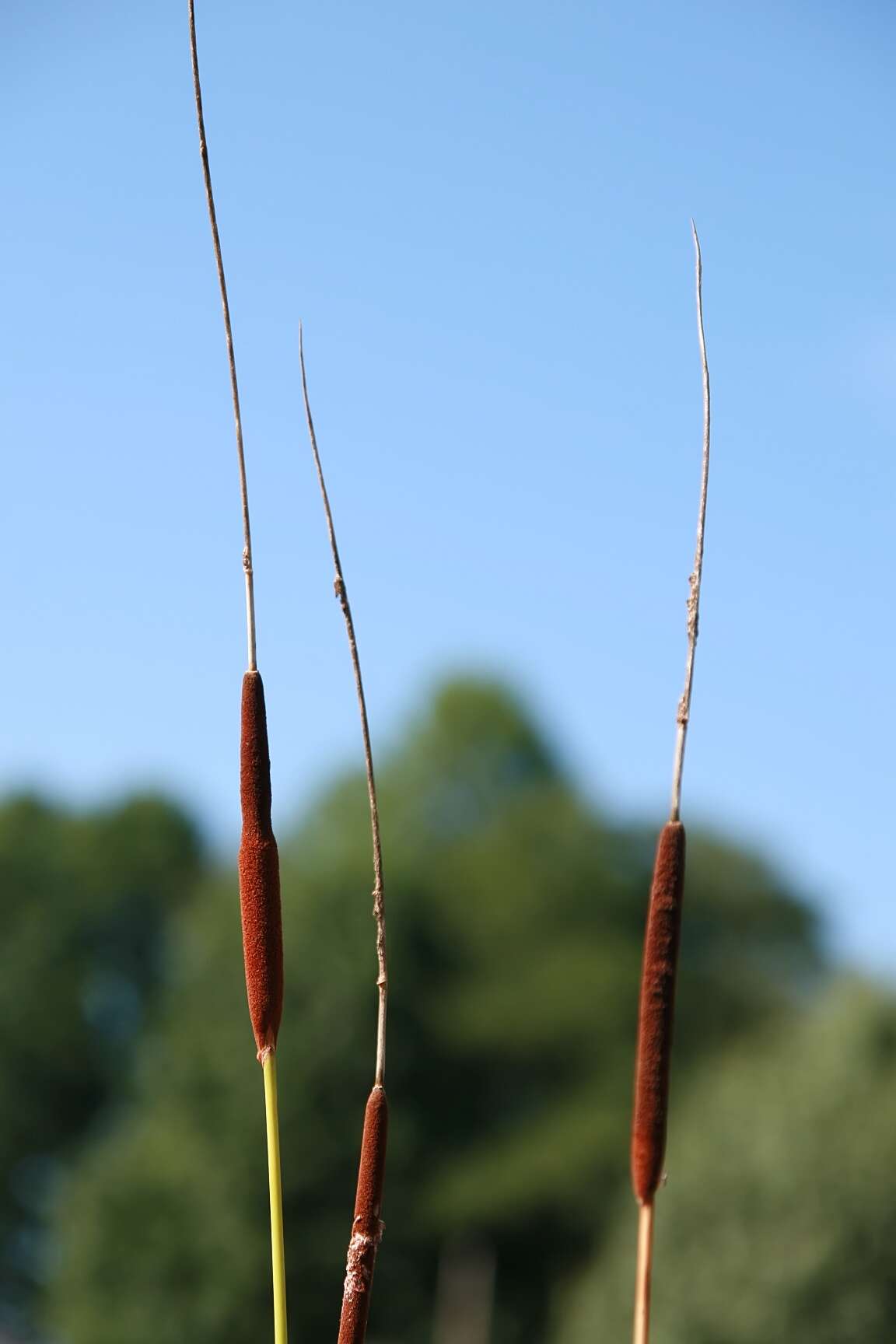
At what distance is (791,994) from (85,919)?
14.4m

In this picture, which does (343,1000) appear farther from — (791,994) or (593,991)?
(791,994)

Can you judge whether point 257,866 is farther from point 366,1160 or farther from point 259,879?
point 366,1160

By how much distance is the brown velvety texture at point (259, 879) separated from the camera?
91 cm

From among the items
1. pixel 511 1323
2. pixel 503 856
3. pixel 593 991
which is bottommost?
pixel 511 1323

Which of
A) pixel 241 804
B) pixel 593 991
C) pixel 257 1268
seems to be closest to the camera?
pixel 241 804

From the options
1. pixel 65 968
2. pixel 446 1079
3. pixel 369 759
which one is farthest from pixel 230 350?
pixel 65 968

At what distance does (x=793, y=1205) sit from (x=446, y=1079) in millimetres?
11636

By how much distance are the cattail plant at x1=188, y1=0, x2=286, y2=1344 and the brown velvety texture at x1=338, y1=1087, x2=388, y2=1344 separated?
3cm

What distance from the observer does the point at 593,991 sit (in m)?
34.0

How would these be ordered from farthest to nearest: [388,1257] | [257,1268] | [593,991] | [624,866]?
[624,866]
[593,991]
[388,1257]
[257,1268]

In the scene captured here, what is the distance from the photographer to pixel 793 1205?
2233 centimetres

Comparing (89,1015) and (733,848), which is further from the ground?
(733,848)

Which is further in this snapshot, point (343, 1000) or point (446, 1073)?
point (446, 1073)

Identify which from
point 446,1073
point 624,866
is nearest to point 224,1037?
point 446,1073
